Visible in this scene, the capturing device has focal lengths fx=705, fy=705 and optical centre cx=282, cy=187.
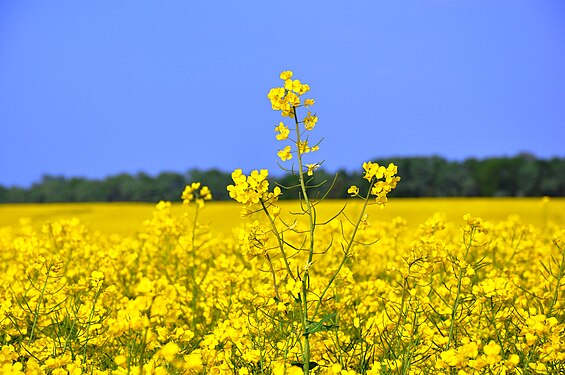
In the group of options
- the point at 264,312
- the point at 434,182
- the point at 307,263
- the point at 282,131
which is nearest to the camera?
the point at 307,263

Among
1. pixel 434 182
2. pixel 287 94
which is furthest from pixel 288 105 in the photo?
pixel 434 182

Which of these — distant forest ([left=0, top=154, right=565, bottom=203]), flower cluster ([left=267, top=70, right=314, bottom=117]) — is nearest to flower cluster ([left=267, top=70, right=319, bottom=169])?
flower cluster ([left=267, top=70, right=314, bottom=117])

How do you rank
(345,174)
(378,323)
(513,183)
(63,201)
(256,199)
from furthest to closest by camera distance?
(63,201) < (513,183) < (345,174) < (378,323) < (256,199)

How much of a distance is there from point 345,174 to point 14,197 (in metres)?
24.3

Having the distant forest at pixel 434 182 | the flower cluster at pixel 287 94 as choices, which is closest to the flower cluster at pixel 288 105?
the flower cluster at pixel 287 94

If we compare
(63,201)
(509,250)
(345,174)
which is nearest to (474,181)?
(345,174)

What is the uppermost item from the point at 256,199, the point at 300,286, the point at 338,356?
the point at 256,199

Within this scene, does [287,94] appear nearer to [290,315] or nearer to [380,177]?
[380,177]

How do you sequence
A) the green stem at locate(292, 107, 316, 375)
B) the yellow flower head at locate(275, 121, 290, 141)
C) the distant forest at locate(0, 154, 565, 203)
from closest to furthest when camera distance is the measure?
the green stem at locate(292, 107, 316, 375) < the yellow flower head at locate(275, 121, 290, 141) < the distant forest at locate(0, 154, 565, 203)

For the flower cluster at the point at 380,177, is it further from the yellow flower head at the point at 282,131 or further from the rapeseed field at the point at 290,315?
the yellow flower head at the point at 282,131

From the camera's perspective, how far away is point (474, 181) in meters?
48.0

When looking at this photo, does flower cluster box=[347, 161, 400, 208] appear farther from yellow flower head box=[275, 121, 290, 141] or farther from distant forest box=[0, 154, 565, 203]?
distant forest box=[0, 154, 565, 203]

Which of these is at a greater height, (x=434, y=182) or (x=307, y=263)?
(x=434, y=182)

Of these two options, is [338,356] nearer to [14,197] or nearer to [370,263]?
[370,263]
